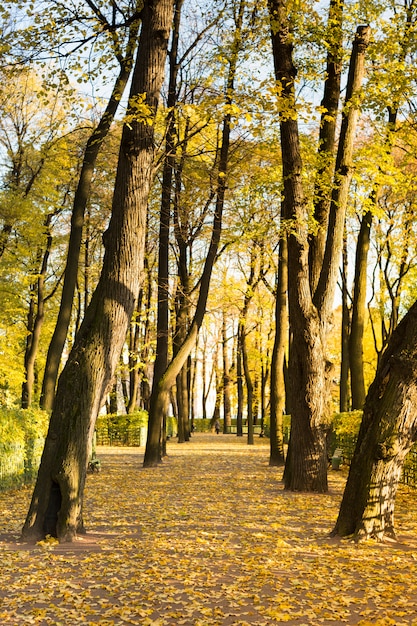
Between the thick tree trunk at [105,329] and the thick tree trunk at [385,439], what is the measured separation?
3.01 metres

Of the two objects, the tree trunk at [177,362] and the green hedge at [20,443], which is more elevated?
the tree trunk at [177,362]

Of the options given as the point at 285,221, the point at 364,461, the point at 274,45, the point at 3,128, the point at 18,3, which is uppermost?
the point at 3,128

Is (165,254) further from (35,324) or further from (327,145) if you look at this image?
(327,145)

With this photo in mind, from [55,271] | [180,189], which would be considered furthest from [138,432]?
[180,189]

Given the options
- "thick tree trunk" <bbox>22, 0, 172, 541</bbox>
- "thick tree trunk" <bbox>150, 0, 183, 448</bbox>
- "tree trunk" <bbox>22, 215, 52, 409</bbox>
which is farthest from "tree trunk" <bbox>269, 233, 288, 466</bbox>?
"thick tree trunk" <bbox>22, 0, 172, 541</bbox>

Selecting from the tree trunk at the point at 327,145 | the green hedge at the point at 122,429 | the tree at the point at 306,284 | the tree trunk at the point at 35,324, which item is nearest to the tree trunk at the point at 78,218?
the tree at the point at 306,284

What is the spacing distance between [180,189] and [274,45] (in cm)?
971

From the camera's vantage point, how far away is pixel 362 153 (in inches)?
581

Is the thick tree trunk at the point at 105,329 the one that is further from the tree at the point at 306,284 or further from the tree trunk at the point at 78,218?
the tree trunk at the point at 78,218

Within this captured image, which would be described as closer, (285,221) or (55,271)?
(285,221)

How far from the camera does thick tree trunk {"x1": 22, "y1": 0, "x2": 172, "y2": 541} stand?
27.2ft

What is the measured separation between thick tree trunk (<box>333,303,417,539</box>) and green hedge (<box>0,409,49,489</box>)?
763 centimetres

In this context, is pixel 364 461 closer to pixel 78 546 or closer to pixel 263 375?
pixel 78 546

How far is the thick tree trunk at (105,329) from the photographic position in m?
8.29
